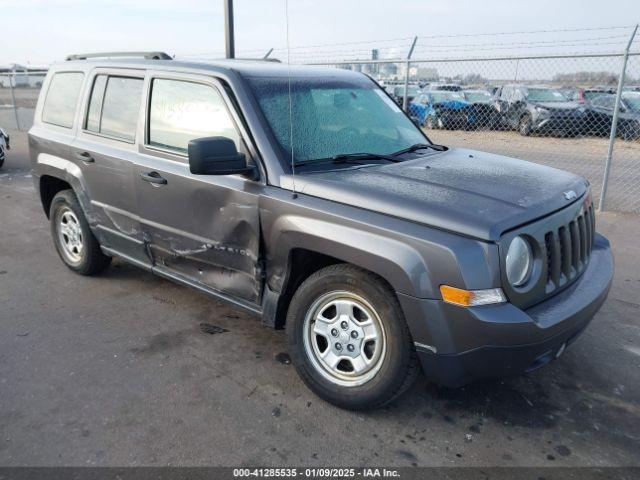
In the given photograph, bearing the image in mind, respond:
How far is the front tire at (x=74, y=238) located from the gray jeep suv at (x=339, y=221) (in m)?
0.39

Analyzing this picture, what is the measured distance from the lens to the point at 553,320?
8.89ft

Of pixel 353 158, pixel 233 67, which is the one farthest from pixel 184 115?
pixel 353 158

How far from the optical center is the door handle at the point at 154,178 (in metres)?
3.79

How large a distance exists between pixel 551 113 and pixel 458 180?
13.0 metres

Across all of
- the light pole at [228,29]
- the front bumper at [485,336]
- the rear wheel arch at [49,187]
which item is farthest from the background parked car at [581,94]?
the front bumper at [485,336]

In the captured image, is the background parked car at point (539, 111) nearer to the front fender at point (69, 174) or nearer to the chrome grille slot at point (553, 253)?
the chrome grille slot at point (553, 253)

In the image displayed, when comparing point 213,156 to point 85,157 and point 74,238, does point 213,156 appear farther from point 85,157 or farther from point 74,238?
point 74,238

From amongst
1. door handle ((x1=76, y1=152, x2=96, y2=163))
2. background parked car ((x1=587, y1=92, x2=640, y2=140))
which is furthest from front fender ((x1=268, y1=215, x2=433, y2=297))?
background parked car ((x1=587, y1=92, x2=640, y2=140))

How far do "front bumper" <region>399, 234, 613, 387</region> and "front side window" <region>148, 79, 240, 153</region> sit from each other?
5.26 ft

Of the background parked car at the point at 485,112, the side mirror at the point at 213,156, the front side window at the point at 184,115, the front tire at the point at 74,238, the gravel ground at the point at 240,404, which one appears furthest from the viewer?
the background parked car at the point at 485,112

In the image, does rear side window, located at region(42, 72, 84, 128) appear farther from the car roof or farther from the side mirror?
the side mirror

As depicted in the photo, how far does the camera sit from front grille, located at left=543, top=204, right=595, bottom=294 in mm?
2879

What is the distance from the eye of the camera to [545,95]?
1573 cm

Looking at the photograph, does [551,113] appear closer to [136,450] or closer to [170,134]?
[170,134]
